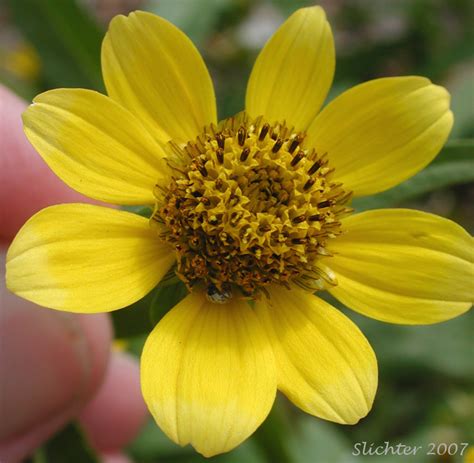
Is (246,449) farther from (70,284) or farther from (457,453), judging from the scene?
(70,284)

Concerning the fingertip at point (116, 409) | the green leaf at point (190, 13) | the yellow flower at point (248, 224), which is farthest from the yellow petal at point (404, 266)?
the green leaf at point (190, 13)

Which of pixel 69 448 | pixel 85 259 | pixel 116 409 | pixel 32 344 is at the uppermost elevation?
pixel 85 259

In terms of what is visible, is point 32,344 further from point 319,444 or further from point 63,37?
point 319,444

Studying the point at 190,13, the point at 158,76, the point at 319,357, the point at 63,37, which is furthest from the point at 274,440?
the point at 190,13

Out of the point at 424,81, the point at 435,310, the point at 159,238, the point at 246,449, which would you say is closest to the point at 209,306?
the point at 159,238

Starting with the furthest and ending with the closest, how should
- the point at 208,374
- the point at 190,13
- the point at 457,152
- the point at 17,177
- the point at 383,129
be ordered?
the point at 190,13 → the point at 17,177 → the point at 457,152 → the point at 383,129 → the point at 208,374

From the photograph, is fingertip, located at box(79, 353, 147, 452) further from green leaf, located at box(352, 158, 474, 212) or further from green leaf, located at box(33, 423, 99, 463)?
green leaf, located at box(352, 158, 474, 212)

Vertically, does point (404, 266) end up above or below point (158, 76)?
below

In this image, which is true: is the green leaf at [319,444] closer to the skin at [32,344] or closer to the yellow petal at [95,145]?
the skin at [32,344]
